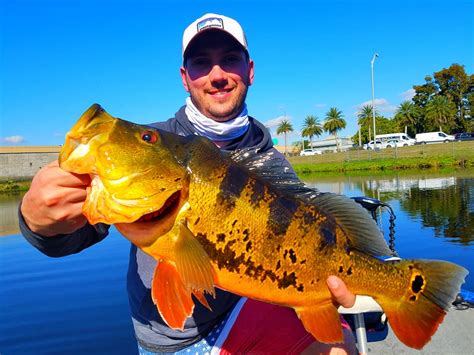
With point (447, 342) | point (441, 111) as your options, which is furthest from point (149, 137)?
point (441, 111)

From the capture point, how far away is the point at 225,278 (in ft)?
6.88

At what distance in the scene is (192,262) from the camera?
198 cm

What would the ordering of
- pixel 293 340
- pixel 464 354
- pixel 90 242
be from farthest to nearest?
pixel 464 354 → pixel 293 340 → pixel 90 242

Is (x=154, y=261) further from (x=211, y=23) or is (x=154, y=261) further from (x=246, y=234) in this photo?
(x=211, y=23)

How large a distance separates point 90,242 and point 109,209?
927mm

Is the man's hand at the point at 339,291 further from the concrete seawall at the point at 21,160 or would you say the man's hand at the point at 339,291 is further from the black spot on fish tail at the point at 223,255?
the concrete seawall at the point at 21,160

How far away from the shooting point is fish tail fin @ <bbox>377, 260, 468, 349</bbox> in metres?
2.22

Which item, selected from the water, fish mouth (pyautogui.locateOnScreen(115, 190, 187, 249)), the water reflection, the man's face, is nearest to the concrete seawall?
the water

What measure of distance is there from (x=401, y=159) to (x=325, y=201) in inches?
1645

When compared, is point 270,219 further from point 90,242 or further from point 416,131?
point 416,131

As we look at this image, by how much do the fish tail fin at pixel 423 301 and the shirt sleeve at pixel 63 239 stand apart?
6.04 ft

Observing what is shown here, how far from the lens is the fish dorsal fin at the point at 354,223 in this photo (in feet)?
7.70

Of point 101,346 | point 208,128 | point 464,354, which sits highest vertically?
point 208,128

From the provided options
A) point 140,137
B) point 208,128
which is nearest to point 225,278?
point 140,137
